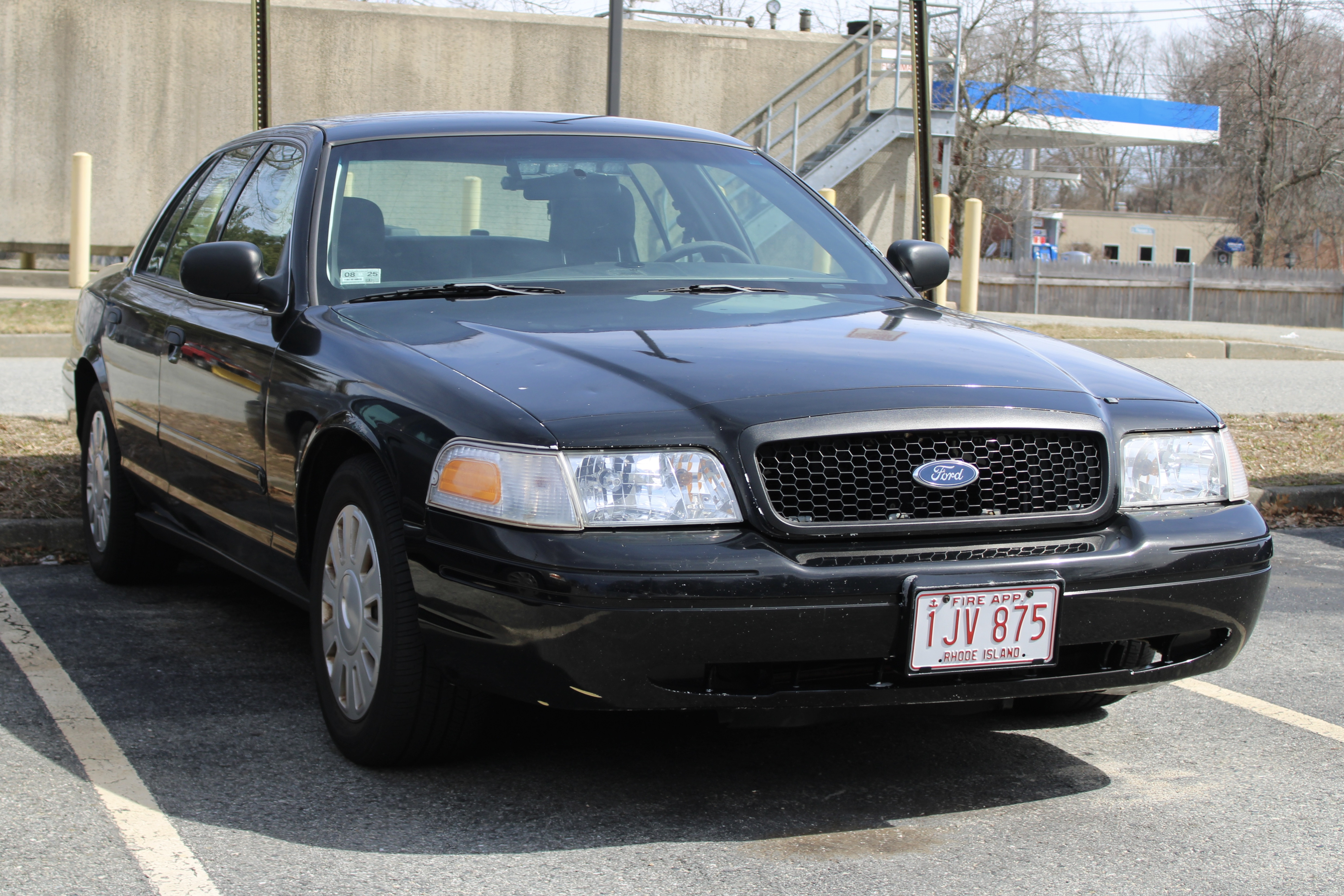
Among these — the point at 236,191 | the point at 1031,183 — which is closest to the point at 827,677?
the point at 236,191

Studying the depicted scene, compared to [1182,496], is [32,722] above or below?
below

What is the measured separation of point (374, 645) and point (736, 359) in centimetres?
105

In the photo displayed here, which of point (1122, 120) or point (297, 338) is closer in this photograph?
point (297, 338)

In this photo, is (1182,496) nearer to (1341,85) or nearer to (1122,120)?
(1122,120)

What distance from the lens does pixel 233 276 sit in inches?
165

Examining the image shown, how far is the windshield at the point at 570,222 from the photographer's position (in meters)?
4.30

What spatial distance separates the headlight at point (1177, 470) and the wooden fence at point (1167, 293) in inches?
1140

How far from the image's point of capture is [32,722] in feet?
12.9

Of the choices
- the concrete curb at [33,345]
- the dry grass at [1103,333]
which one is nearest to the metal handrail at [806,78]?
the dry grass at [1103,333]

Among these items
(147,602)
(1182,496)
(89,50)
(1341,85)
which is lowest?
(147,602)

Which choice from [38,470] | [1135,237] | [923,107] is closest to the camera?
[38,470]

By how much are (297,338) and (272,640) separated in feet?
4.31

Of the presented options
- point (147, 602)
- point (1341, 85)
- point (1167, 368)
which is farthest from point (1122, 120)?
point (147, 602)

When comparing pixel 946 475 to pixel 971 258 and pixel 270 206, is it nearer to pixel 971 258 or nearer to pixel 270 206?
pixel 270 206
